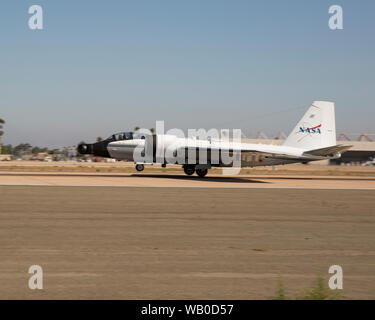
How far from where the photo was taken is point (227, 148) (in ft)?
91.6

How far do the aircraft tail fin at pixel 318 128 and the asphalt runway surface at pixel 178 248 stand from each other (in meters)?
16.7

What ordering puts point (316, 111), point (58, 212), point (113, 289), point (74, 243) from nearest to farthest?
1. point (113, 289)
2. point (74, 243)
3. point (58, 212)
4. point (316, 111)

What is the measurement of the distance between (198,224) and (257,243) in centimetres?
236

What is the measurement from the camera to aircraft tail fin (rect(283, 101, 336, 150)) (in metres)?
30.0

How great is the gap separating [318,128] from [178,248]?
83.2ft

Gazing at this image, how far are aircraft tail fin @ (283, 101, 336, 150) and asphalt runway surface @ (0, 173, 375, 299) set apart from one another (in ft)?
54.8

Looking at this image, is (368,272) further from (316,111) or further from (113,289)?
(316,111)

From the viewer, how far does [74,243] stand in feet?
25.1

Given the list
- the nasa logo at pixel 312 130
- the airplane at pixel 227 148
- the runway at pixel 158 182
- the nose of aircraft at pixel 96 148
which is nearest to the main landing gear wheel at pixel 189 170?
the airplane at pixel 227 148

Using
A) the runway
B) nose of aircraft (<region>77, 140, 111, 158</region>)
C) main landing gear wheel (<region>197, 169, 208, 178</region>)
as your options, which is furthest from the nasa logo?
nose of aircraft (<region>77, 140, 111, 158</region>)

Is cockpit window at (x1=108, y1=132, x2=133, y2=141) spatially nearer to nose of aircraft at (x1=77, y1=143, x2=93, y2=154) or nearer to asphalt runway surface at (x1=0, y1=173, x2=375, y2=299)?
nose of aircraft at (x1=77, y1=143, x2=93, y2=154)

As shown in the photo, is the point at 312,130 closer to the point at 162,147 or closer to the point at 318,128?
the point at 318,128
